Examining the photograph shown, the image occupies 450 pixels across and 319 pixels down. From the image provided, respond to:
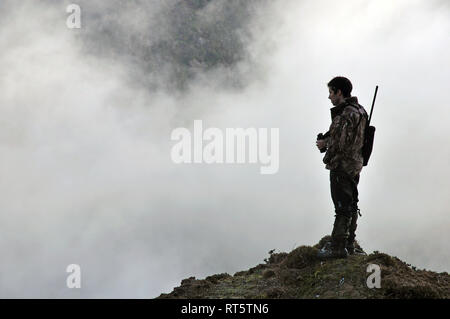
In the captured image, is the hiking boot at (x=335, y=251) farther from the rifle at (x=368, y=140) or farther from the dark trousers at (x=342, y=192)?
the rifle at (x=368, y=140)

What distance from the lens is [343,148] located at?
10.6 meters

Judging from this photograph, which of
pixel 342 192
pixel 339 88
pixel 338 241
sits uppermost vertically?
pixel 339 88

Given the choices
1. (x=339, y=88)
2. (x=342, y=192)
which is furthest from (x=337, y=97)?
(x=342, y=192)

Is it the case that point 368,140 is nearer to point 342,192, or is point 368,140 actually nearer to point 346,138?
point 346,138

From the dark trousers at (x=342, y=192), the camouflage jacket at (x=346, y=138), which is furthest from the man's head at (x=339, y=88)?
the dark trousers at (x=342, y=192)

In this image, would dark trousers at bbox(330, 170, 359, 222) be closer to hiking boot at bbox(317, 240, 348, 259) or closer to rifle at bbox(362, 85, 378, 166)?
rifle at bbox(362, 85, 378, 166)

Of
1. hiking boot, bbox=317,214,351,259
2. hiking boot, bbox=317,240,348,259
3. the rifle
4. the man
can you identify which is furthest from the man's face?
hiking boot, bbox=317,240,348,259

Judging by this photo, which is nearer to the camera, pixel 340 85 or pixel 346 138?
pixel 346 138

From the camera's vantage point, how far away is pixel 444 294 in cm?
1002

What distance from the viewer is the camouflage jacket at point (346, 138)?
415 inches

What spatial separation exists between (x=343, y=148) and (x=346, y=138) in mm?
237
